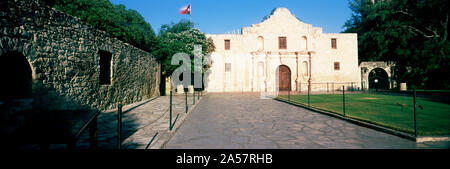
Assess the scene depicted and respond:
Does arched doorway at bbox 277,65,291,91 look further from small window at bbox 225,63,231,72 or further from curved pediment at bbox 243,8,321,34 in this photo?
small window at bbox 225,63,231,72

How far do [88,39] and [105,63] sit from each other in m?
1.73

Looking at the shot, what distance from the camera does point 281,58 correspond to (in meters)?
27.5

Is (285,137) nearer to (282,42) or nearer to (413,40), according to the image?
(282,42)

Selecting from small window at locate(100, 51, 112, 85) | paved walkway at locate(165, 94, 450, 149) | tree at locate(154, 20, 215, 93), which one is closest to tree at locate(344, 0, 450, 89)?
tree at locate(154, 20, 215, 93)

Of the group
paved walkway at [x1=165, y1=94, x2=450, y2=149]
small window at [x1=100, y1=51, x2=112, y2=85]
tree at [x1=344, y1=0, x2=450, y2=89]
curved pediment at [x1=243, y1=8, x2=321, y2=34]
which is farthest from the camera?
curved pediment at [x1=243, y1=8, x2=321, y2=34]

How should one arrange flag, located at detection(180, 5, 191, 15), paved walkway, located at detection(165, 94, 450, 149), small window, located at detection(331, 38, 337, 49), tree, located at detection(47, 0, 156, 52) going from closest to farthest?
1. paved walkway, located at detection(165, 94, 450, 149)
2. tree, located at detection(47, 0, 156, 52)
3. flag, located at detection(180, 5, 191, 15)
4. small window, located at detection(331, 38, 337, 49)

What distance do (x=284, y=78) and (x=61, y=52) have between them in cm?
2416

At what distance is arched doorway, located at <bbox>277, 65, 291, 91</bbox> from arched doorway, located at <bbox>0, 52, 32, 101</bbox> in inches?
974

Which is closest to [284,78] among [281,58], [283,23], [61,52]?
[281,58]

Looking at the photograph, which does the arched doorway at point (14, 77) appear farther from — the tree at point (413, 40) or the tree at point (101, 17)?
the tree at point (413, 40)

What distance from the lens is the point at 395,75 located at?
94.2ft

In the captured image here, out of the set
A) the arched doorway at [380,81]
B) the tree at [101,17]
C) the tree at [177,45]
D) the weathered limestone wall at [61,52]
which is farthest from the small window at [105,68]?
the arched doorway at [380,81]

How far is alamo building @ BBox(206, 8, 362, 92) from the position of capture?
27141mm
